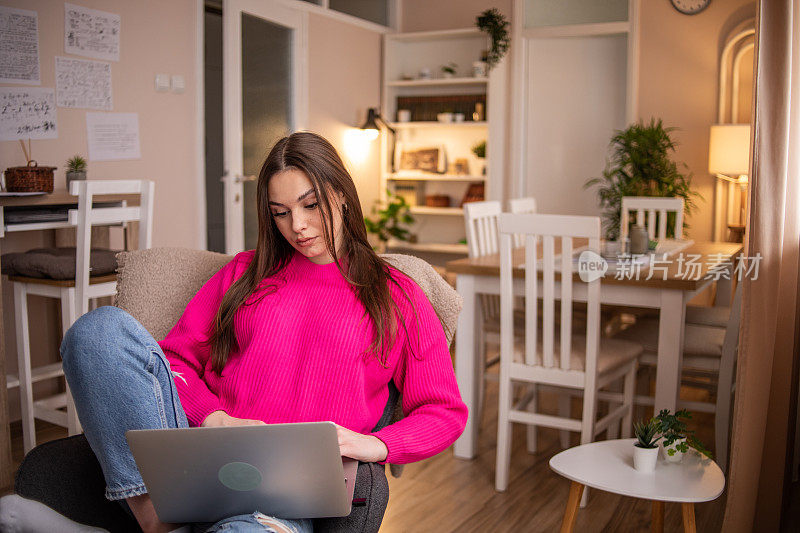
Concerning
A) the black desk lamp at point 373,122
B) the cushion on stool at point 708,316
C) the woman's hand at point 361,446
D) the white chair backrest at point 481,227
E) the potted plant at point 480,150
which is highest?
the black desk lamp at point 373,122

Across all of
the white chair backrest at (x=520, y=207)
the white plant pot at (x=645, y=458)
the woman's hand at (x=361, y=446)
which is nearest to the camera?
the woman's hand at (x=361, y=446)

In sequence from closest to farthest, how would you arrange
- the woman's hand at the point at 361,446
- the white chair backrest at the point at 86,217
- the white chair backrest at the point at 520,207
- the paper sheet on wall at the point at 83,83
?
the woman's hand at the point at 361,446, the white chair backrest at the point at 86,217, the paper sheet on wall at the point at 83,83, the white chair backrest at the point at 520,207

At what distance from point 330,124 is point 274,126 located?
1.98ft

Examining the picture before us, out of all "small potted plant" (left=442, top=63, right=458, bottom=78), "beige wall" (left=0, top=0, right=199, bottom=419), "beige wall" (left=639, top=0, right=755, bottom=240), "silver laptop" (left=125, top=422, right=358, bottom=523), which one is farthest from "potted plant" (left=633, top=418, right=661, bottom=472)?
"small potted plant" (left=442, top=63, right=458, bottom=78)

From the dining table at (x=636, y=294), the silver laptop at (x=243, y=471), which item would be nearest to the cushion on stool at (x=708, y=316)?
the dining table at (x=636, y=294)

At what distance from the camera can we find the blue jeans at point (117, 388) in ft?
3.82

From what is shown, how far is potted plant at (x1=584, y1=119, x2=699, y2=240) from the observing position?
4812 millimetres

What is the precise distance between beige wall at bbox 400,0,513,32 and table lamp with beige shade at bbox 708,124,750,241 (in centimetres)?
190

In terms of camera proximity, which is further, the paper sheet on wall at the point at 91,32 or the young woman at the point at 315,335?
the paper sheet on wall at the point at 91,32

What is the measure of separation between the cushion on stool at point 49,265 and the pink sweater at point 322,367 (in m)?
1.37

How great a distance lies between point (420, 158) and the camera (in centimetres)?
577

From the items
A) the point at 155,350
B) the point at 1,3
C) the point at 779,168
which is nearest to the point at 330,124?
the point at 1,3

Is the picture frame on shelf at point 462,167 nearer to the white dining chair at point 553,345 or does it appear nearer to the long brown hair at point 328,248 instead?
the white dining chair at point 553,345

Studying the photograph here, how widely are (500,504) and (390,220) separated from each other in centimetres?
347
